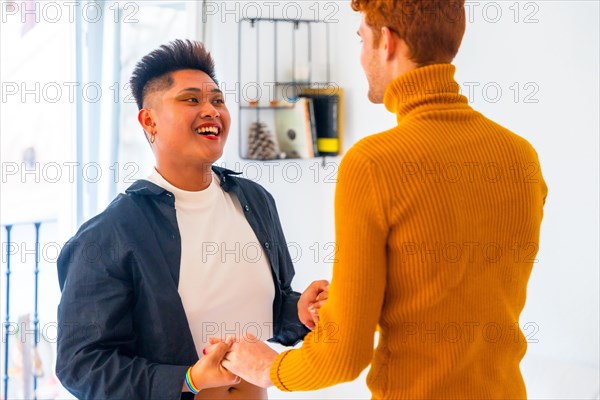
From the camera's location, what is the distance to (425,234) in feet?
3.26

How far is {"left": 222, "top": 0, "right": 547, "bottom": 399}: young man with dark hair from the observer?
3.24ft

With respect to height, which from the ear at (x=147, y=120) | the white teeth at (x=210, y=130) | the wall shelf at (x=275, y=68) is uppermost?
the wall shelf at (x=275, y=68)

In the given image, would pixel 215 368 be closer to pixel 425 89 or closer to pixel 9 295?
pixel 425 89

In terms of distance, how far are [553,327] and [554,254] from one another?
267 mm

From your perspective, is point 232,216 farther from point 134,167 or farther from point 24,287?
point 24,287

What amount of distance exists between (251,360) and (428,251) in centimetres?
45

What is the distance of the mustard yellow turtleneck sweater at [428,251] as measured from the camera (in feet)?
3.23

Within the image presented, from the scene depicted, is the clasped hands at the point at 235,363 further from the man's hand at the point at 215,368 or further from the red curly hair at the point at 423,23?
the red curly hair at the point at 423,23

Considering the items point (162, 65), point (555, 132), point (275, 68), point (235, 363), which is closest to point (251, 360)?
point (235, 363)

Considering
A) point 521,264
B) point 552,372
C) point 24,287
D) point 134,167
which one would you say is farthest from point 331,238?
point 521,264

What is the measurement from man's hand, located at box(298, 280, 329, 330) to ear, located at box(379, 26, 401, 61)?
666mm

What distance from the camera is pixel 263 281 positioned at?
161cm

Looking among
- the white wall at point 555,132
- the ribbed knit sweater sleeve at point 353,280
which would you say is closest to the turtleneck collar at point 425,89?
the ribbed knit sweater sleeve at point 353,280

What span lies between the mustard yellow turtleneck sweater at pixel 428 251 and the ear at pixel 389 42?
50 mm
